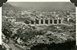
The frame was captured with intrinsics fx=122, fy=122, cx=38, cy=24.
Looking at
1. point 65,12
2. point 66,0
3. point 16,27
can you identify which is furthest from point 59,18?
point 16,27

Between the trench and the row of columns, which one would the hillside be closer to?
the row of columns

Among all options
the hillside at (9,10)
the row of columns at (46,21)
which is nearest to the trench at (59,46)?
the row of columns at (46,21)

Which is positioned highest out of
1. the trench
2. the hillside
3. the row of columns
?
the hillside

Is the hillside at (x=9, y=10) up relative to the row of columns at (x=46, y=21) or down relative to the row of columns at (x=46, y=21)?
up

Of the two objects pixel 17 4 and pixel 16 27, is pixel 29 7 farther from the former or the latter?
pixel 16 27

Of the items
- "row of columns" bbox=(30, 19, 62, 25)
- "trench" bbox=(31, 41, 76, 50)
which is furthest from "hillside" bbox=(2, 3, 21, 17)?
"trench" bbox=(31, 41, 76, 50)

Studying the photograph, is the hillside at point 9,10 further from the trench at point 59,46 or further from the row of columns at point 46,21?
the trench at point 59,46

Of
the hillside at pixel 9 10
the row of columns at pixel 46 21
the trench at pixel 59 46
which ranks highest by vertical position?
the hillside at pixel 9 10

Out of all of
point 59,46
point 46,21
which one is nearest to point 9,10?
point 46,21

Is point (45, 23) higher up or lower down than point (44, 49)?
higher up

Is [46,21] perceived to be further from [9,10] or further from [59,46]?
[9,10]

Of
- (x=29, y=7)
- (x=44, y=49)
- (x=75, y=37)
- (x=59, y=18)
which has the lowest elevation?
(x=44, y=49)
